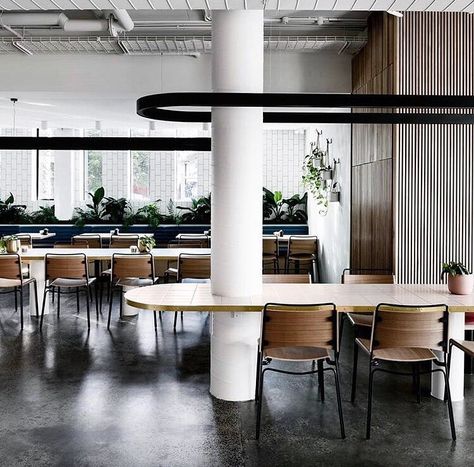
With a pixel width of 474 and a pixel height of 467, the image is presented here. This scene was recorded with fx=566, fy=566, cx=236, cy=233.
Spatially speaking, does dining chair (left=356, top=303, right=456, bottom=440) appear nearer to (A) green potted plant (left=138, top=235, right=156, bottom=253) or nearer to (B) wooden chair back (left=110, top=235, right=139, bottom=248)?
(A) green potted plant (left=138, top=235, right=156, bottom=253)

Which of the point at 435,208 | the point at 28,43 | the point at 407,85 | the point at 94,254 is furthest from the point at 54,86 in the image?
the point at 435,208

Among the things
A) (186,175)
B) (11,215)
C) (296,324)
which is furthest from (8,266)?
(186,175)

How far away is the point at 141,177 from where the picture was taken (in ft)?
43.0

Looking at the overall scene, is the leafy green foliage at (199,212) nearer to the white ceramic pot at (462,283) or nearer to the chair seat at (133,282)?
the chair seat at (133,282)

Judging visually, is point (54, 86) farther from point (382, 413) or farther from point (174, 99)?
point (382, 413)

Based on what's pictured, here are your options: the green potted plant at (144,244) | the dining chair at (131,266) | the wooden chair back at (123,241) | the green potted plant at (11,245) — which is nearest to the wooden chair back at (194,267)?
the dining chair at (131,266)

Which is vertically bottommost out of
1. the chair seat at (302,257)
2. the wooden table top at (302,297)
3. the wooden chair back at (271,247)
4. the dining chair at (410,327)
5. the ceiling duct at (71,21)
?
the dining chair at (410,327)

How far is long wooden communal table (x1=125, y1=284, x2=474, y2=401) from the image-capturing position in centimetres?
406

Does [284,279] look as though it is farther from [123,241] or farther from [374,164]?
[123,241]

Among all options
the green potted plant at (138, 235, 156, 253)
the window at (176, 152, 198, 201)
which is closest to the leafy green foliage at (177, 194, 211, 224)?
the window at (176, 152, 198, 201)

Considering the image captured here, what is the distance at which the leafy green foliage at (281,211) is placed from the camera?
474 inches

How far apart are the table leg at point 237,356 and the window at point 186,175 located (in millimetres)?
8837

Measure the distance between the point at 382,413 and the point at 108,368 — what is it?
2436mm

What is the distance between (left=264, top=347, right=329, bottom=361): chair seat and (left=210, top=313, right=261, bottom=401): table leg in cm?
33
